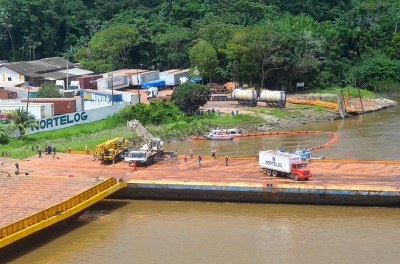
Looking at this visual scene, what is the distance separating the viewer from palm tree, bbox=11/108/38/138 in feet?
202

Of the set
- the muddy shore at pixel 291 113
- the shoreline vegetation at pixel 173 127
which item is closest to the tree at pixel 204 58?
the muddy shore at pixel 291 113

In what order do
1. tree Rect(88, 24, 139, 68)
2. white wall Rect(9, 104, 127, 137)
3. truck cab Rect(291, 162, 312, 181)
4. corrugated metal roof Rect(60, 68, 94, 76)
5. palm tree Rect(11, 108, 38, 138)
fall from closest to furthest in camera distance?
1. truck cab Rect(291, 162, 312, 181)
2. palm tree Rect(11, 108, 38, 138)
3. white wall Rect(9, 104, 127, 137)
4. corrugated metal roof Rect(60, 68, 94, 76)
5. tree Rect(88, 24, 139, 68)

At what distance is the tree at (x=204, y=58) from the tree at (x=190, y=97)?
645 inches

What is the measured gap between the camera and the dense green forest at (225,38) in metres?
88.7

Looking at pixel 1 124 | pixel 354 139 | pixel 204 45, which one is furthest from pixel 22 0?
pixel 354 139

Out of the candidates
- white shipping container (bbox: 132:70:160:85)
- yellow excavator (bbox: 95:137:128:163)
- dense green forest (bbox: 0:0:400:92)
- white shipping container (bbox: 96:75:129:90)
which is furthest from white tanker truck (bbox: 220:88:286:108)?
yellow excavator (bbox: 95:137:128:163)

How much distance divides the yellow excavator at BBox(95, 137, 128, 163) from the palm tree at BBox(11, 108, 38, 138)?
1165cm

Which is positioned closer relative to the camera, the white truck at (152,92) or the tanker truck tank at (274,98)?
the tanker truck tank at (274,98)

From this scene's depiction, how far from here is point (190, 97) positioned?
72438 mm

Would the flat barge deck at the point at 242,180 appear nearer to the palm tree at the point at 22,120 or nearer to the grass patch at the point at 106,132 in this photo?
the grass patch at the point at 106,132

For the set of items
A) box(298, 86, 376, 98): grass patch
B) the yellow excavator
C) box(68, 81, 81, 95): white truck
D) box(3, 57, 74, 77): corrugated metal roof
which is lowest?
the yellow excavator

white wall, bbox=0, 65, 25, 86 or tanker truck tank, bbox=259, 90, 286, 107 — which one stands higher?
white wall, bbox=0, 65, 25, 86

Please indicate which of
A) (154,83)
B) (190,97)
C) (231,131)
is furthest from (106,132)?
(154,83)

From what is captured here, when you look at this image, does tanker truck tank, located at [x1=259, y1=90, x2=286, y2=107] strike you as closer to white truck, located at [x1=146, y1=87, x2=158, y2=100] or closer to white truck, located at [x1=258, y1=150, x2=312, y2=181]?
white truck, located at [x1=146, y1=87, x2=158, y2=100]
